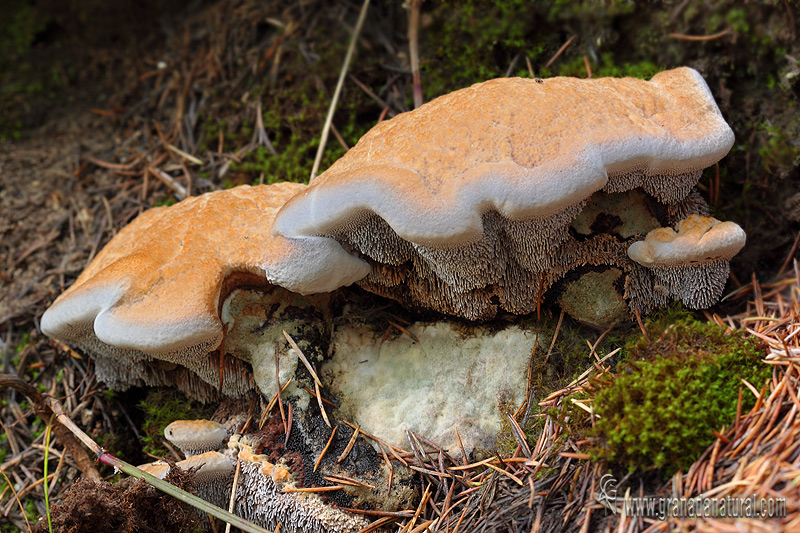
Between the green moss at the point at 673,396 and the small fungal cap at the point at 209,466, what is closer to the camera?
the green moss at the point at 673,396

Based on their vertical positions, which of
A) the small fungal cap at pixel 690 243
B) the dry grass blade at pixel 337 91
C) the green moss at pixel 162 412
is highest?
the dry grass blade at pixel 337 91

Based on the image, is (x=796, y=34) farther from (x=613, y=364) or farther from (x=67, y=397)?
(x=67, y=397)

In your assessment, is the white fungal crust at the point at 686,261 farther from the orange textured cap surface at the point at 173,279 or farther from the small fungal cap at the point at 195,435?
the small fungal cap at the point at 195,435

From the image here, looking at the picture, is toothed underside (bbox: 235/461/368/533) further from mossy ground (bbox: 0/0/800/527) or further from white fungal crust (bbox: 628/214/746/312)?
white fungal crust (bbox: 628/214/746/312)

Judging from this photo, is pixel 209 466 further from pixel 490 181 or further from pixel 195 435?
pixel 490 181

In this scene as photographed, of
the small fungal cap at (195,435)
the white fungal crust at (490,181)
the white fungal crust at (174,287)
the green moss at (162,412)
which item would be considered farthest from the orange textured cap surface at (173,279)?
the green moss at (162,412)

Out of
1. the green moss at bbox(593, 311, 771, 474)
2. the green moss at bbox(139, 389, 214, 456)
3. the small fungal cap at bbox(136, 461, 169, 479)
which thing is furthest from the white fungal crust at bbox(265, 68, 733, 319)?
the green moss at bbox(139, 389, 214, 456)
